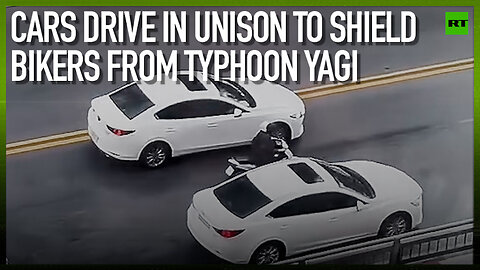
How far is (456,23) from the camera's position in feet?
17.6

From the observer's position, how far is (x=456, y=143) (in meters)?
5.43

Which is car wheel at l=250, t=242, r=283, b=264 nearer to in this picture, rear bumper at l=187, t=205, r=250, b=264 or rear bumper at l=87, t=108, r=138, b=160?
rear bumper at l=187, t=205, r=250, b=264

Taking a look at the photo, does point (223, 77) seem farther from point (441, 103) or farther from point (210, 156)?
point (441, 103)

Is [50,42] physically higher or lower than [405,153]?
higher

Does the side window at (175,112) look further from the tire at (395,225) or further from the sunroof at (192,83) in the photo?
the tire at (395,225)

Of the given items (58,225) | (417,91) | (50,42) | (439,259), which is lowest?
(439,259)

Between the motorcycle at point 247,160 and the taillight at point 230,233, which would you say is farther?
the motorcycle at point 247,160

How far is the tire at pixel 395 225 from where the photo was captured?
5398 millimetres

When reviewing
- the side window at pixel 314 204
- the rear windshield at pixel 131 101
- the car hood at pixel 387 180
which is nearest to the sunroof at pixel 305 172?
the side window at pixel 314 204

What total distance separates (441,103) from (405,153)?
40cm

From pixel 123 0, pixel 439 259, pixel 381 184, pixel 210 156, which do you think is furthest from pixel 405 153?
pixel 123 0

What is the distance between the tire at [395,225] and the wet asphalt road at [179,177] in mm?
135

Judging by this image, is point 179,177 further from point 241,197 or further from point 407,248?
point 407,248

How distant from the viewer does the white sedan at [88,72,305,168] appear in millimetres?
5297
